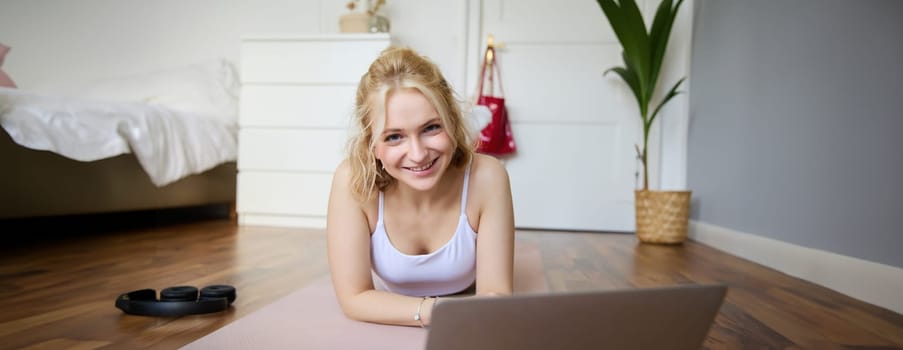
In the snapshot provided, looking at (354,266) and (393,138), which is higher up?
(393,138)

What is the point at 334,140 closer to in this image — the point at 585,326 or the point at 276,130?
the point at 276,130

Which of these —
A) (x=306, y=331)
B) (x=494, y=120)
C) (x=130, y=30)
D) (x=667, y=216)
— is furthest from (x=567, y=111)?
(x=130, y=30)

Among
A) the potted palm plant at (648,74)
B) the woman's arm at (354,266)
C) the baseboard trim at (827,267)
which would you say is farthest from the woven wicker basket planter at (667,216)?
the woman's arm at (354,266)

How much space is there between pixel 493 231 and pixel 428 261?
0.17 meters

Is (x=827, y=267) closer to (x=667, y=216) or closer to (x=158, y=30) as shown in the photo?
(x=667, y=216)

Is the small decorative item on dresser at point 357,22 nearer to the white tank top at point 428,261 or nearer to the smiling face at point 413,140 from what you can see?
the white tank top at point 428,261

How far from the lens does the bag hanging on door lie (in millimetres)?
3205

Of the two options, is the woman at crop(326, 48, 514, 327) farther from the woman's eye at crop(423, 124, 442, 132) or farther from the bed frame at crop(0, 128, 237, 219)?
the bed frame at crop(0, 128, 237, 219)

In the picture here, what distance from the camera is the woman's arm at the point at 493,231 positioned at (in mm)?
1133

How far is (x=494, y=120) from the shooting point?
3.21m

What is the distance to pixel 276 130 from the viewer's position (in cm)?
310

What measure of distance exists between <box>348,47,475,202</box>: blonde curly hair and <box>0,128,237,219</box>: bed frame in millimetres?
1647

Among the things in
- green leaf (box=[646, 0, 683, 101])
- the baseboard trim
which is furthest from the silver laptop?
green leaf (box=[646, 0, 683, 101])

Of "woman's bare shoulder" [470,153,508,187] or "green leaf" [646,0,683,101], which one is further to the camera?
"green leaf" [646,0,683,101]
